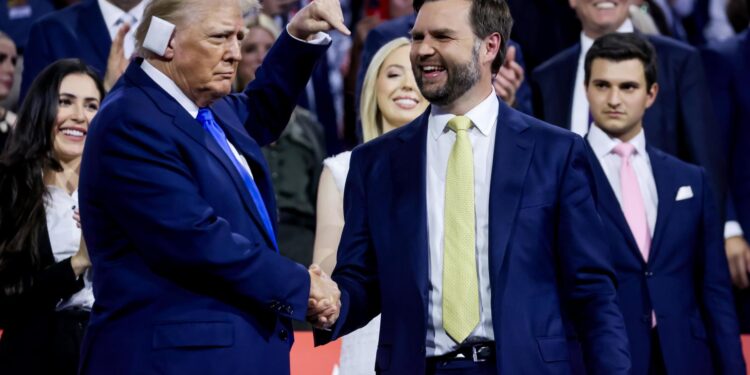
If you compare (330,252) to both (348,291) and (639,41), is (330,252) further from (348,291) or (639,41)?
(639,41)

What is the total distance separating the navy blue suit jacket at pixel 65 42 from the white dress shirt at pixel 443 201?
8.41ft

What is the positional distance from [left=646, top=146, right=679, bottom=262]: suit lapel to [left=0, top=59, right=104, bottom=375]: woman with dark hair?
2.05 meters

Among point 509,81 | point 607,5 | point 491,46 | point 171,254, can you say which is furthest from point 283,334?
point 607,5

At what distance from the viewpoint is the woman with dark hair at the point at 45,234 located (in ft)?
14.4

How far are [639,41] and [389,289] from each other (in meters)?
2.34

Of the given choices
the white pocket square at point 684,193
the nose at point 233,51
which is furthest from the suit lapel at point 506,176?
the white pocket square at point 684,193

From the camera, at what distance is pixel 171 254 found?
A: 3.21m

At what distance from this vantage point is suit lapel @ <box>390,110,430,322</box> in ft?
11.3

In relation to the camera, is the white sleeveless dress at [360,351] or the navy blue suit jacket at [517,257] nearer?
the navy blue suit jacket at [517,257]

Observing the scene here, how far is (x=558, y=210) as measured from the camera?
349 centimetres

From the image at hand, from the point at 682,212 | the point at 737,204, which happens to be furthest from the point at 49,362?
the point at 737,204

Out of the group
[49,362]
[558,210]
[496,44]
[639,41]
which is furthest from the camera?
[639,41]

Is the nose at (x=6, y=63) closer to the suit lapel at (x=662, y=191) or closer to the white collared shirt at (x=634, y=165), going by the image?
the white collared shirt at (x=634, y=165)

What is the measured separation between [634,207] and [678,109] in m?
0.99
